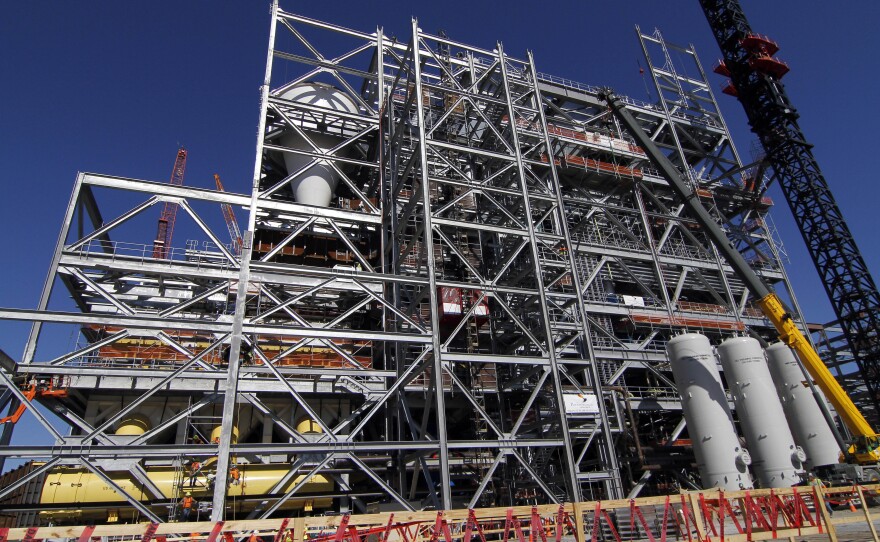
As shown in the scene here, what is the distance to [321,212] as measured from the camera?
2019 centimetres

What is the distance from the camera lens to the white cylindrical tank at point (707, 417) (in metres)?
21.6

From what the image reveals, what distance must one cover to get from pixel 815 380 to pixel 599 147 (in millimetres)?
20281

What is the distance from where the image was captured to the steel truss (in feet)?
50.6

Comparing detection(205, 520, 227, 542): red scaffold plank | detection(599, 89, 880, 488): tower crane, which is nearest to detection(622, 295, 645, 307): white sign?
detection(599, 89, 880, 488): tower crane

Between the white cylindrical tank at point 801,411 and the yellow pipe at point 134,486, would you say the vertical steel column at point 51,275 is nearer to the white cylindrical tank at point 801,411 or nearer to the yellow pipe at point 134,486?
the yellow pipe at point 134,486

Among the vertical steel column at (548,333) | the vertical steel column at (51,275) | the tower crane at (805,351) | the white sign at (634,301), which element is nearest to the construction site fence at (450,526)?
the vertical steel column at (548,333)

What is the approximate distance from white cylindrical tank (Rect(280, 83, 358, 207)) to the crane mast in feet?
112

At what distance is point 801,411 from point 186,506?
93.9ft

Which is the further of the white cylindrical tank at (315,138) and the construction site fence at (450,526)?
the white cylindrical tank at (315,138)

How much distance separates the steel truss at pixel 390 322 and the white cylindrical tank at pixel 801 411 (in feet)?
18.4

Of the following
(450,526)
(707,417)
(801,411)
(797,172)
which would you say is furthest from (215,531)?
(797,172)

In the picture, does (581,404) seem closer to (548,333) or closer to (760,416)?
(548,333)

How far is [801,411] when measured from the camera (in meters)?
26.3

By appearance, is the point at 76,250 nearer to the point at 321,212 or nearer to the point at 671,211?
the point at 321,212
